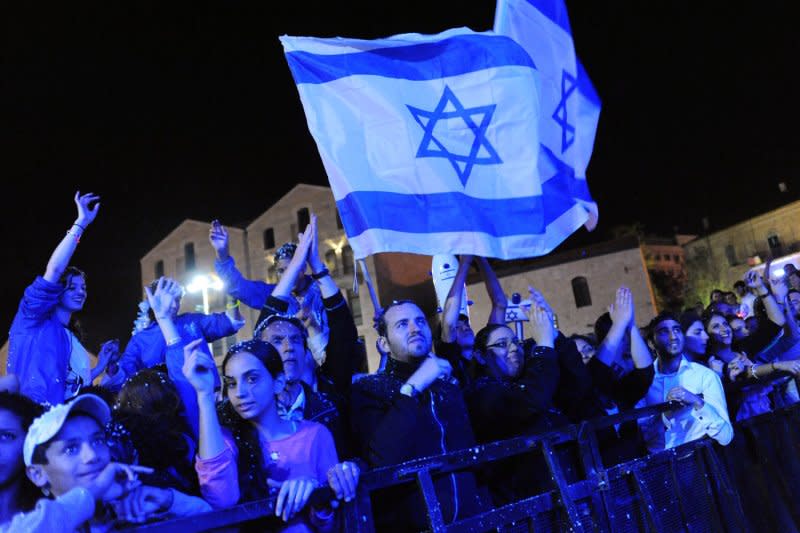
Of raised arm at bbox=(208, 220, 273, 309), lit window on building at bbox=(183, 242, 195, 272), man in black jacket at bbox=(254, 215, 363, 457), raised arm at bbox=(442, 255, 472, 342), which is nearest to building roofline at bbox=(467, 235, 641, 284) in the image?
lit window on building at bbox=(183, 242, 195, 272)

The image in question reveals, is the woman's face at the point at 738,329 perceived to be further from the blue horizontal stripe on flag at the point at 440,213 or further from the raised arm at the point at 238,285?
the raised arm at the point at 238,285

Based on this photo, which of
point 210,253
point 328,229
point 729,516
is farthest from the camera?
point 210,253

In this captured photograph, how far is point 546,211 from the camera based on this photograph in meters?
5.63

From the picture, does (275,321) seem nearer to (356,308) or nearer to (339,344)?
(339,344)

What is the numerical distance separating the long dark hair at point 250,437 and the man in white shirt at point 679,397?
2.69 meters

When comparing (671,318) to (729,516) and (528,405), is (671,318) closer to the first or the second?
(729,516)

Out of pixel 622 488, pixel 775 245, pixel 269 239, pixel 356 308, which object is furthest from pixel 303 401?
pixel 775 245

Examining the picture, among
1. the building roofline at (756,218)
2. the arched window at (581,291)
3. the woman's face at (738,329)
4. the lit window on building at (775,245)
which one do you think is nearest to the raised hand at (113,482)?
the woman's face at (738,329)

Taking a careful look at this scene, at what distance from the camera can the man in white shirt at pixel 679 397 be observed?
4.19 metres

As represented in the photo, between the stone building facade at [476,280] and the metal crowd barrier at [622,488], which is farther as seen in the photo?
the stone building facade at [476,280]

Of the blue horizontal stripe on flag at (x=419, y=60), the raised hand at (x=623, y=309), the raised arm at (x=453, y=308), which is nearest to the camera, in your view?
the raised hand at (x=623, y=309)

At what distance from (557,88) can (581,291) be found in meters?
33.7

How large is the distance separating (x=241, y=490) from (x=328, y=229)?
3527cm

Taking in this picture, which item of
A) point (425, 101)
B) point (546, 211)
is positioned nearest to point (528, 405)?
point (546, 211)
